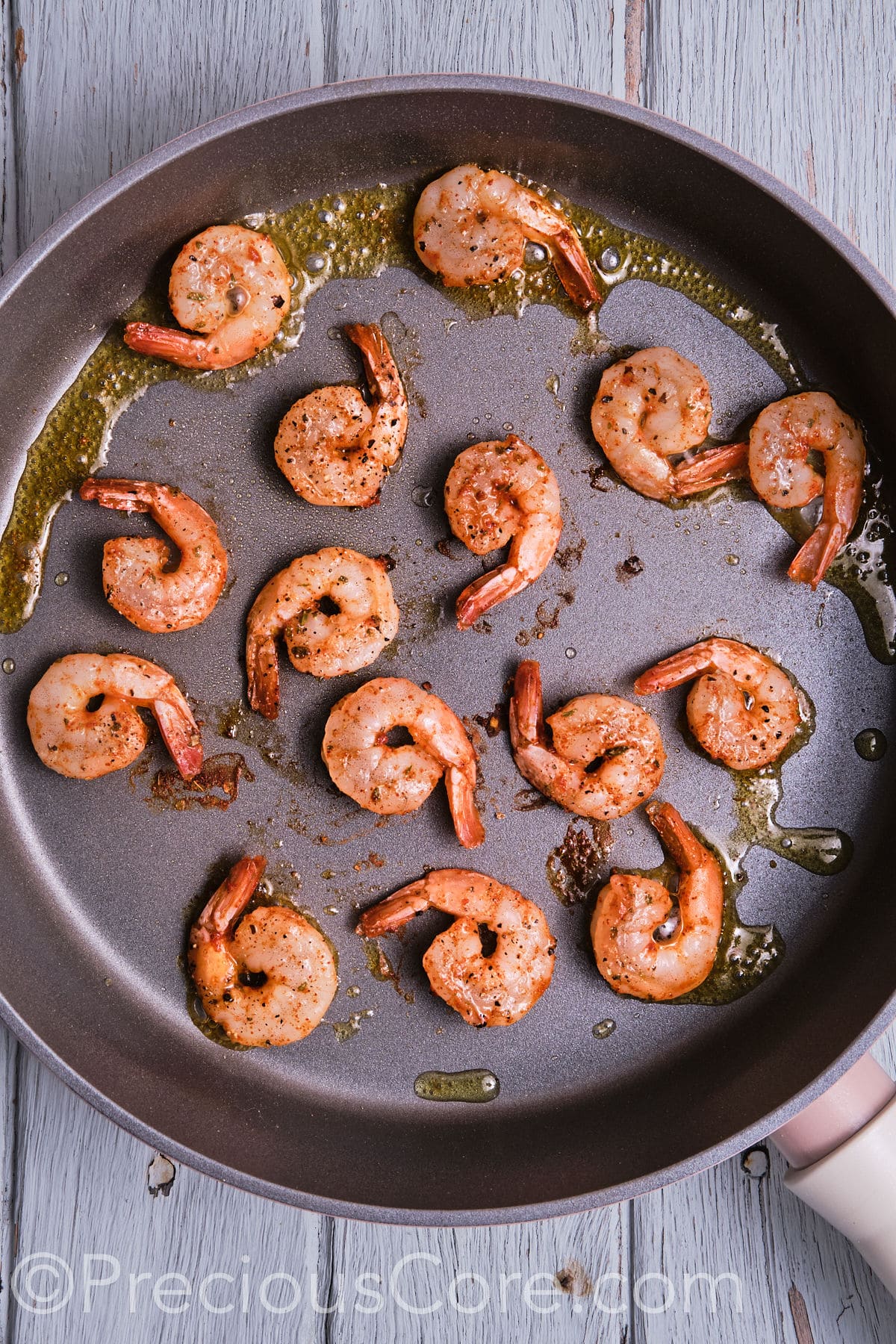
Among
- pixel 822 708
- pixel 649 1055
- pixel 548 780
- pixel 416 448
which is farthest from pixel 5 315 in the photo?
pixel 649 1055

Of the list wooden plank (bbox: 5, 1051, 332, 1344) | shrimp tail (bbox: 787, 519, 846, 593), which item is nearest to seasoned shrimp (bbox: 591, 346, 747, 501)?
shrimp tail (bbox: 787, 519, 846, 593)

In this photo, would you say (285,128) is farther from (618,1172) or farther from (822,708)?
(618,1172)

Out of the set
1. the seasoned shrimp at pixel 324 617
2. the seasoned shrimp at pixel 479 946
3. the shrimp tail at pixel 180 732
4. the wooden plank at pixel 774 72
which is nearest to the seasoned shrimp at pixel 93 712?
the shrimp tail at pixel 180 732

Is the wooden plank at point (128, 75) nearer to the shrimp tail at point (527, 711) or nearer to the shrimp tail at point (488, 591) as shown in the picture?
the shrimp tail at point (488, 591)

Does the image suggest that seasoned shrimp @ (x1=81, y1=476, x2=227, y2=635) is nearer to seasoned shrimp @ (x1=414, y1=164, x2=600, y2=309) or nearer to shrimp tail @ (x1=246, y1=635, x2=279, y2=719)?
shrimp tail @ (x1=246, y1=635, x2=279, y2=719)

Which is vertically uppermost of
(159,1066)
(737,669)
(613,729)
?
(737,669)

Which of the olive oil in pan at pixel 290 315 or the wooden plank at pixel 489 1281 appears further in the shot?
the wooden plank at pixel 489 1281

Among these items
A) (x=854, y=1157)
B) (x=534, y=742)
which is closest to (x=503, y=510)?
(x=534, y=742)

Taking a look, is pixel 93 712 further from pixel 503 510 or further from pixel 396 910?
pixel 503 510
